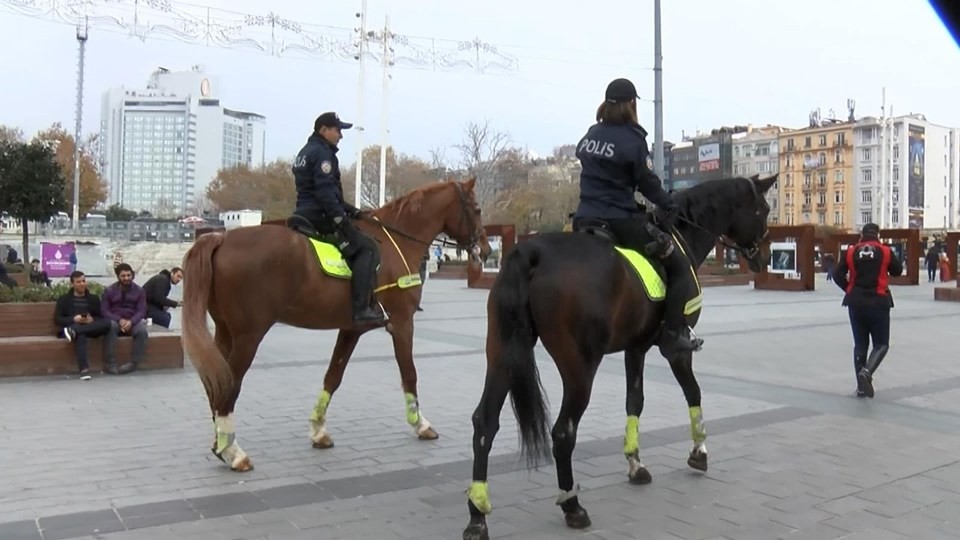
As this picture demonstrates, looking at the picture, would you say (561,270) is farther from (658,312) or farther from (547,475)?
(547,475)

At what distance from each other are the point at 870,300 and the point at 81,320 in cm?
933

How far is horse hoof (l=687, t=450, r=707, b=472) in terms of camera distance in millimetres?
5883

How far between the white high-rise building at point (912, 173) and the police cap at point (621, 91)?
102 metres

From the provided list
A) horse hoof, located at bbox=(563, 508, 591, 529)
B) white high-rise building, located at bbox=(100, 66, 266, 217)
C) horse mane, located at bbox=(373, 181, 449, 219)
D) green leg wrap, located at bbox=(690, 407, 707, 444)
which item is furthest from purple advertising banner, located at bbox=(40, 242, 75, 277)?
white high-rise building, located at bbox=(100, 66, 266, 217)

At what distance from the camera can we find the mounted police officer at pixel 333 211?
6.50 meters

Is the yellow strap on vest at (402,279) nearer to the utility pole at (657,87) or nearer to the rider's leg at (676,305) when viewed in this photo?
the rider's leg at (676,305)

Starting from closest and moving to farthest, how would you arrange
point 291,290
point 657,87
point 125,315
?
point 291,290, point 125,315, point 657,87

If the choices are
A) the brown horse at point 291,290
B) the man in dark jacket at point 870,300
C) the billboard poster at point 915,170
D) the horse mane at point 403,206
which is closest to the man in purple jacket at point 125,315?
the brown horse at point 291,290

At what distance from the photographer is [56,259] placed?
29484mm

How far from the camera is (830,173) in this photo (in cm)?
11031

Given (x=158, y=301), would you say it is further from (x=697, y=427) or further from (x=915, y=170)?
(x=915, y=170)

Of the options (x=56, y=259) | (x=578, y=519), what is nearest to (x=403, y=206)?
(x=578, y=519)

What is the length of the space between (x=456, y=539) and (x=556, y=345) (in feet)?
3.98

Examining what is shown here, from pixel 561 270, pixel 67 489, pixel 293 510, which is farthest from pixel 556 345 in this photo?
pixel 67 489
